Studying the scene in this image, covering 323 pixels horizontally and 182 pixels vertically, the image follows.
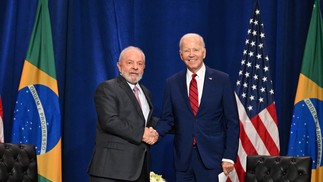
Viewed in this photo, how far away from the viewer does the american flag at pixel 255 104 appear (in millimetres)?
6066

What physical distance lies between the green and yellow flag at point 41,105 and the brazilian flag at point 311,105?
2.73m

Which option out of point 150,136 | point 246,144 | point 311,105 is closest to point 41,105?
point 150,136

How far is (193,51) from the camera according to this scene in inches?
183

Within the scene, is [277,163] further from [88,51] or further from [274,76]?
[88,51]

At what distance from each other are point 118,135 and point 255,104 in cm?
219

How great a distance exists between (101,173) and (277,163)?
5.08ft

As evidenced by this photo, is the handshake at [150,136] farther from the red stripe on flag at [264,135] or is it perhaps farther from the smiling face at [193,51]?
the red stripe on flag at [264,135]

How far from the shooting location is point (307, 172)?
14.8 ft

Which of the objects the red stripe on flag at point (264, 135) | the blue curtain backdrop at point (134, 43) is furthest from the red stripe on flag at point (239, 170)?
the blue curtain backdrop at point (134, 43)

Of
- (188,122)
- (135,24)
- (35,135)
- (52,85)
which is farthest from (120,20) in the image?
(188,122)

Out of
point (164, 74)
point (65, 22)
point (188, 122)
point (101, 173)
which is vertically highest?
point (65, 22)

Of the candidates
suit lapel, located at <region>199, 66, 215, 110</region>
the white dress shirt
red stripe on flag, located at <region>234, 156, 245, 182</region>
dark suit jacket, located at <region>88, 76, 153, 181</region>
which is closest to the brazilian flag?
red stripe on flag, located at <region>234, 156, 245, 182</region>

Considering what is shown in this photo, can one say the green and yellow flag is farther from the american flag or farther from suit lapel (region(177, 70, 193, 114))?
the american flag

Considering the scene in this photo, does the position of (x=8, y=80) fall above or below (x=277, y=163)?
above
